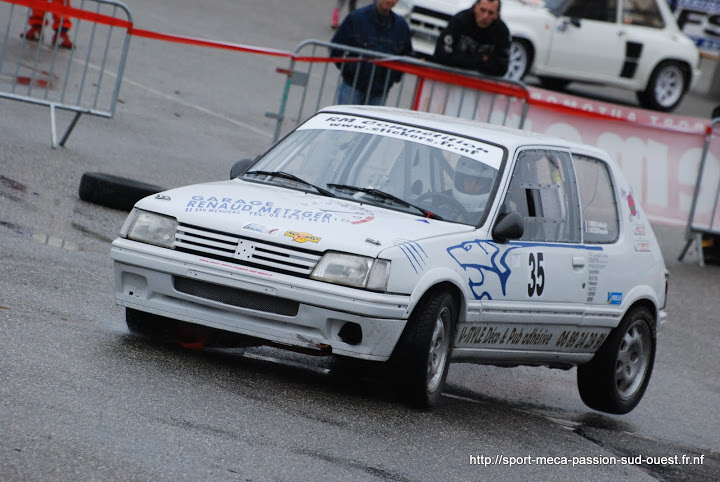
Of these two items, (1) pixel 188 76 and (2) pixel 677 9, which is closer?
(1) pixel 188 76

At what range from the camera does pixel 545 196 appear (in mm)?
7895

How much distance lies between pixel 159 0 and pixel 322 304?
1981cm

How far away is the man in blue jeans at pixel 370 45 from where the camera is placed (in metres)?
12.7

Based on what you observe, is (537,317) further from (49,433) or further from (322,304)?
(49,433)

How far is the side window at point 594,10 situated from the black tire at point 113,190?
13231mm

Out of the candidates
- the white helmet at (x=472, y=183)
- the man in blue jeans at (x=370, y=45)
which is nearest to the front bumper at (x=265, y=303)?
the white helmet at (x=472, y=183)

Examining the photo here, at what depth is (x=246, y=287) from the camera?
6.50 meters

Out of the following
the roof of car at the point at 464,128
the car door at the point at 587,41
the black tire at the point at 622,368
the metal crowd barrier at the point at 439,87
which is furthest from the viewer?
the car door at the point at 587,41

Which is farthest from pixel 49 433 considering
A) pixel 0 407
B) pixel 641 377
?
pixel 641 377

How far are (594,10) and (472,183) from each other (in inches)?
620

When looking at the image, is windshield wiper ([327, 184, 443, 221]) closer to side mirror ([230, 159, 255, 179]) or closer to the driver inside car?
the driver inside car

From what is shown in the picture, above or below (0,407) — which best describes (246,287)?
above

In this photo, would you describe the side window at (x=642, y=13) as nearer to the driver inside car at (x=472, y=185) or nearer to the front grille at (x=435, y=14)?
the front grille at (x=435, y=14)

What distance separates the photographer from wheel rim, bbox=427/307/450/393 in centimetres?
682
